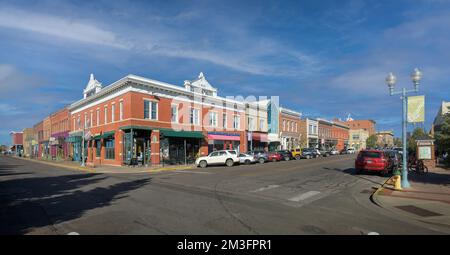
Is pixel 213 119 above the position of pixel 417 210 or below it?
above

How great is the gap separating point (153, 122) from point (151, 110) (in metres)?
1.35

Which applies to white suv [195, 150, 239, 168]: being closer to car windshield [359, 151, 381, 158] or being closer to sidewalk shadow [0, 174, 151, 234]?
car windshield [359, 151, 381, 158]

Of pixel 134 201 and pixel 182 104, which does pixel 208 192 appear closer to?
pixel 134 201

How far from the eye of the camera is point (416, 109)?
13289mm

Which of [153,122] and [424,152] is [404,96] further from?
[153,122]

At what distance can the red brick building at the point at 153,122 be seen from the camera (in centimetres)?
3081

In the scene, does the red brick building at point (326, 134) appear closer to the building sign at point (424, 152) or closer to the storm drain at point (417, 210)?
the building sign at point (424, 152)

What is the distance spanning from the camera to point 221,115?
41.6 m

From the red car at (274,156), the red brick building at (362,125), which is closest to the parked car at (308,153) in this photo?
the red car at (274,156)

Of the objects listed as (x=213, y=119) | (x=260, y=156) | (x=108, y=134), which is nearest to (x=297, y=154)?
(x=260, y=156)
